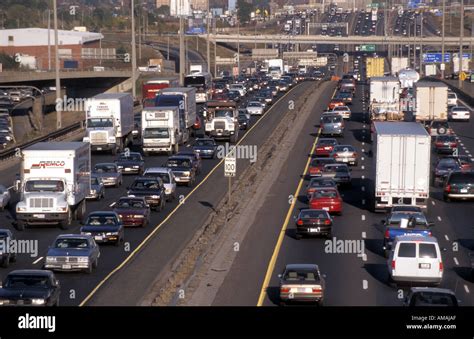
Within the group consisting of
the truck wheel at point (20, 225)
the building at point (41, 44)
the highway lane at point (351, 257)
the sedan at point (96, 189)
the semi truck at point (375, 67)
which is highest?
the building at point (41, 44)

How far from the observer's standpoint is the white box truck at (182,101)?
224 ft

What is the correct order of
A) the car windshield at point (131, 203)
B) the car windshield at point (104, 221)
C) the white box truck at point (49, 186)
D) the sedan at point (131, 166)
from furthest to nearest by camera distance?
the sedan at point (131, 166) → the car windshield at point (131, 203) → the white box truck at point (49, 186) → the car windshield at point (104, 221)

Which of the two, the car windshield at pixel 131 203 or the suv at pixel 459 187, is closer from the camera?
the car windshield at pixel 131 203

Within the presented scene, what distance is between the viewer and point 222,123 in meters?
68.4

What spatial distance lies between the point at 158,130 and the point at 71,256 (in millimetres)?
32037

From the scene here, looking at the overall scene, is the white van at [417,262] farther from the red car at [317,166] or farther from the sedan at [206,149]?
the sedan at [206,149]

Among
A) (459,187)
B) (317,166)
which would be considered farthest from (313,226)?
(317,166)

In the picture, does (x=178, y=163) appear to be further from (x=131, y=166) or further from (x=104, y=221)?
(x=104, y=221)

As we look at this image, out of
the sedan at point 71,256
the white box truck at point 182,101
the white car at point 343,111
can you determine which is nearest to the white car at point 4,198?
the sedan at point 71,256

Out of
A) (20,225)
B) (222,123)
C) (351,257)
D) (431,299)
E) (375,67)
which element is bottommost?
(351,257)

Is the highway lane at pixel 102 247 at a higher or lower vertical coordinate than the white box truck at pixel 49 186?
lower

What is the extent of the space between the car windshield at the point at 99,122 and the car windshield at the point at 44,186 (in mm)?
23207

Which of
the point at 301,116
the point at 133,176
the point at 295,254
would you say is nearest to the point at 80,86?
the point at 301,116
